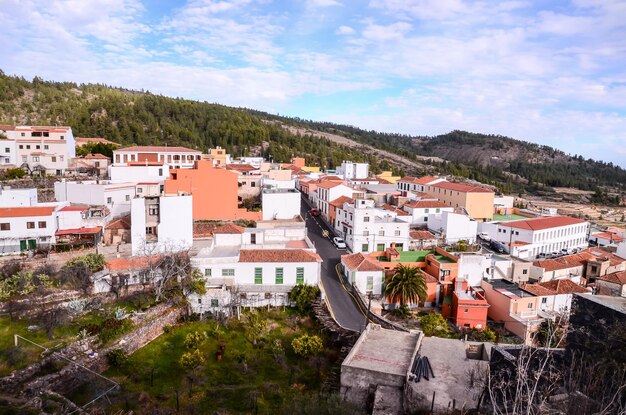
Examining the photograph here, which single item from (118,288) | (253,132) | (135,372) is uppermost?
(253,132)

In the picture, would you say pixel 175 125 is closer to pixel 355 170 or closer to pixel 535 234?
pixel 355 170

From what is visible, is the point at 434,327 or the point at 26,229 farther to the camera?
the point at 26,229

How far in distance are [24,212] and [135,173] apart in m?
11.8

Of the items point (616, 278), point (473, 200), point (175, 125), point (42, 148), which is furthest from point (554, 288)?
point (175, 125)

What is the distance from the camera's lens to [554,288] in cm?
2930

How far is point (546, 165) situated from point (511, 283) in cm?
14055

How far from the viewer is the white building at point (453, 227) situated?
38.3 m

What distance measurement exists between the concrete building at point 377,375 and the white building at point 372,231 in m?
Answer: 17.7

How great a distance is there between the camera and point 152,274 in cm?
2236

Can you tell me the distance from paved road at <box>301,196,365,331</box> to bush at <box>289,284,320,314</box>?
125 centimetres

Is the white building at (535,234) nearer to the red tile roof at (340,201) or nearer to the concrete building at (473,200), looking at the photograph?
the concrete building at (473,200)

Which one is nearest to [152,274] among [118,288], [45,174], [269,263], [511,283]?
[118,288]

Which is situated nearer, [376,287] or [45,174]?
[376,287]

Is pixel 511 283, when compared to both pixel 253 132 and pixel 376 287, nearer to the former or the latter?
pixel 376 287
